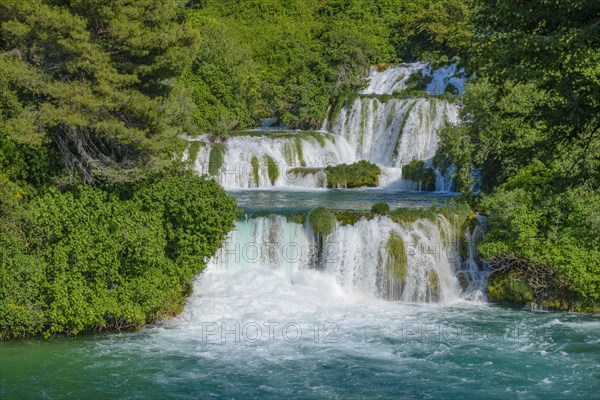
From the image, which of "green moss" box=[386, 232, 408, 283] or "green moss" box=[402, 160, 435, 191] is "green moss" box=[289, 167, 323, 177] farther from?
"green moss" box=[386, 232, 408, 283]

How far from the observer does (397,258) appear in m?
18.9

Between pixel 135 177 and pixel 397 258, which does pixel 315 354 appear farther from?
pixel 135 177

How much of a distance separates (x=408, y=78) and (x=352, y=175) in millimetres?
10216

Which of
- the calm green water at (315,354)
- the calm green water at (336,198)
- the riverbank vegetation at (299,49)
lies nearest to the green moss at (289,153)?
the calm green water at (336,198)

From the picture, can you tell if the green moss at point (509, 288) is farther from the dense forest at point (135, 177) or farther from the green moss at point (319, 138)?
the green moss at point (319, 138)

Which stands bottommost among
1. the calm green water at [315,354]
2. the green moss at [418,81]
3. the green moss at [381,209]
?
the calm green water at [315,354]

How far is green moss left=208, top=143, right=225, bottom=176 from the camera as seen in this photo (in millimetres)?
27672

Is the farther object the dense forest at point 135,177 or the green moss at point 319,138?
the green moss at point 319,138

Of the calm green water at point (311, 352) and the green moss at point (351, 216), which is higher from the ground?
the green moss at point (351, 216)

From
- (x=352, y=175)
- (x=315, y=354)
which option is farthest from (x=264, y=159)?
(x=315, y=354)

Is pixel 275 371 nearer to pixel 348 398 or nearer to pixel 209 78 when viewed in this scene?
pixel 348 398

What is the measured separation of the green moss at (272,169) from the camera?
28.1 meters

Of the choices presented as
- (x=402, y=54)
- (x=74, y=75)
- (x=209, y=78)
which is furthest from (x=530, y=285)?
(x=402, y=54)

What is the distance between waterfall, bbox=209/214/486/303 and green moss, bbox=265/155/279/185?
28.3 feet
